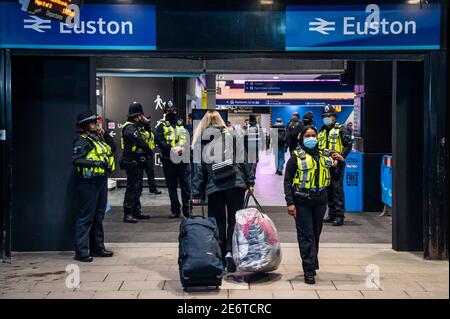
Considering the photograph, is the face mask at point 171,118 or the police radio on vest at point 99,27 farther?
the face mask at point 171,118

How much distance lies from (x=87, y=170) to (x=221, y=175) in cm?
169

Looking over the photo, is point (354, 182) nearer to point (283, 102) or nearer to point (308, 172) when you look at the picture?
point (308, 172)

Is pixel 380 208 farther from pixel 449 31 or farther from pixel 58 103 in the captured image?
pixel 58 103

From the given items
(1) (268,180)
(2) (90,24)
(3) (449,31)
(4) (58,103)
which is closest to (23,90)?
(4) (58,103)

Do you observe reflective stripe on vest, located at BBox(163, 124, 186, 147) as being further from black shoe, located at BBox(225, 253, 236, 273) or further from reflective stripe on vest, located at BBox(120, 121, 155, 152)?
black shoe, located at BBox(225, 253, 236, 273)

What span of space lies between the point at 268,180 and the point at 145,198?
509 cm

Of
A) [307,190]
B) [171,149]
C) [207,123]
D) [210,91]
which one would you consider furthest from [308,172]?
[210,91]

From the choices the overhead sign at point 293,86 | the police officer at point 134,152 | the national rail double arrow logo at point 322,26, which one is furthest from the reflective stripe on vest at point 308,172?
the overhead sign at point 293,86

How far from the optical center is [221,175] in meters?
6.27

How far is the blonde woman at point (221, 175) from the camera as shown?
6.29 meters

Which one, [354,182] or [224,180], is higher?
[224,180]

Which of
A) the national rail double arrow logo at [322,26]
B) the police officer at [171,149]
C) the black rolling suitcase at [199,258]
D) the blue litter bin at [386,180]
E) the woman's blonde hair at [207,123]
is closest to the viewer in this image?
the black rolling suitcase at [199,258]

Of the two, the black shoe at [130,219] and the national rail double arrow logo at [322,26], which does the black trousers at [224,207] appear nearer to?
the national rail double arrow logo at [322,26]

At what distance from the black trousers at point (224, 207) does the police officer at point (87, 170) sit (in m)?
1.44
